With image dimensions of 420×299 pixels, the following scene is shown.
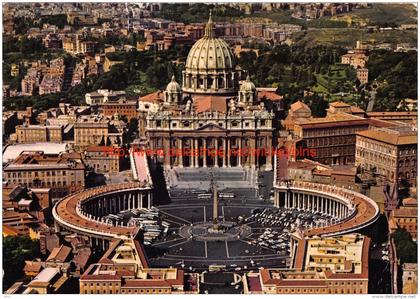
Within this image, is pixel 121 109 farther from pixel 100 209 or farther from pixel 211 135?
pixel 100 209

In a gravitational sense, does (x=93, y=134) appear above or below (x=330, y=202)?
above

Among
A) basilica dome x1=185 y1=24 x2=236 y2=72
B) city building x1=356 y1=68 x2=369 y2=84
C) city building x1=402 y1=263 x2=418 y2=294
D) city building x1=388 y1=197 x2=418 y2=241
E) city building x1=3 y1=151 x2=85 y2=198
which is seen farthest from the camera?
city building x1=356 y1=68 x2=369 y2=84

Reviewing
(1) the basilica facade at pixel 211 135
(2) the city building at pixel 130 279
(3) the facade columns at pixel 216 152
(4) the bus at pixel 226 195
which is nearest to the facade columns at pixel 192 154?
(1) the basilica facade at pixel 211 135

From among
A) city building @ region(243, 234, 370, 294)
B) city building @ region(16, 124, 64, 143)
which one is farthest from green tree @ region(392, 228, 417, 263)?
city building @ region(16, 124, 64, 143)

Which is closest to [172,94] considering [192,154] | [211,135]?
[211,135]

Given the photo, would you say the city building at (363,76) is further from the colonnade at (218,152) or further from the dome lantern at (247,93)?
the colonnade at (218,152)

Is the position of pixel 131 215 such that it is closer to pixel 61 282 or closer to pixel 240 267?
pixel 240 267

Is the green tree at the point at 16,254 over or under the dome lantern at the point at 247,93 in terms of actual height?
under

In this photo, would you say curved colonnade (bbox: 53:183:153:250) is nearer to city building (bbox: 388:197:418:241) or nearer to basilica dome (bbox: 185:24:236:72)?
city building (bbox: 388:197:418:241)

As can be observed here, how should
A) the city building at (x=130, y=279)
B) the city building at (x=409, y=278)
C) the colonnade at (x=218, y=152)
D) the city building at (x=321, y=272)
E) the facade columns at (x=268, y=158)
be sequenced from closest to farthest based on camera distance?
the city building at (x=130, y=279), the city building at (x=321, y=272), the city building at (x=409, y=278), the facade columns at (x=268, y=158), the colonnade at (x=218, y=152)
